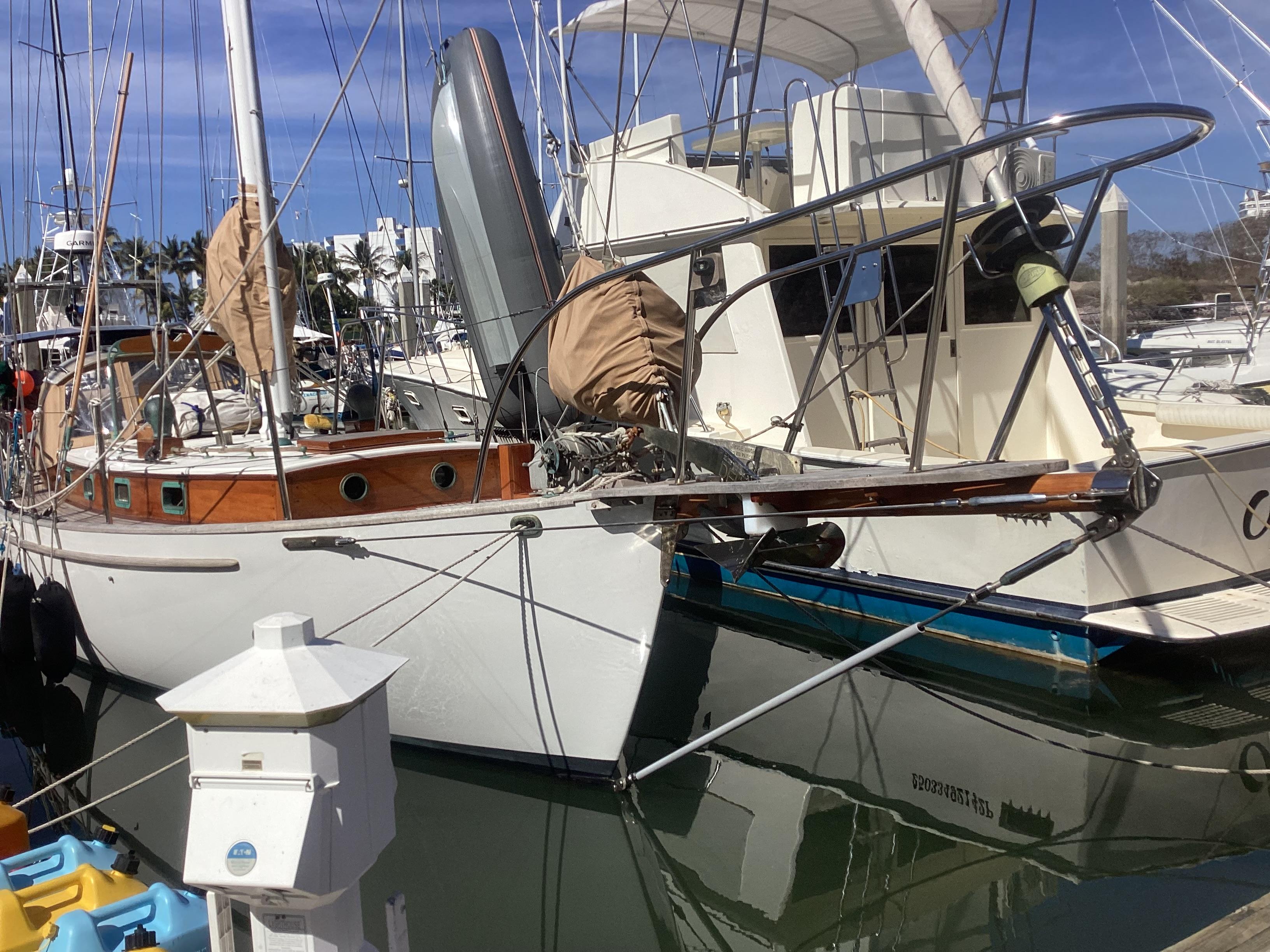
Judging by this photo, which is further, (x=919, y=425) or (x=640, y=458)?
(x=640, y=458)

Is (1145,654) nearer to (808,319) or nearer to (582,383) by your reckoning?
(808,319)

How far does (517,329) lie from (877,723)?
3.97 metres

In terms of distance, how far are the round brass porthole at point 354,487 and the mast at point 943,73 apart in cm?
430

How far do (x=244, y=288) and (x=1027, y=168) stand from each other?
547cm

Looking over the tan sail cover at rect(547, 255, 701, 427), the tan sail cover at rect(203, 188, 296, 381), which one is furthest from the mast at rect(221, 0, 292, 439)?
the tan sail cover at rect(547, 255, 701, 427)

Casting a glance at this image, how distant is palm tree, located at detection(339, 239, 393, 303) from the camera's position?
151ft

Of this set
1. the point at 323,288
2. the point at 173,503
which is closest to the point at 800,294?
the point at 173,503

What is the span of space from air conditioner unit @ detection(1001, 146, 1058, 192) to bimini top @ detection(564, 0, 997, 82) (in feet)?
7.69

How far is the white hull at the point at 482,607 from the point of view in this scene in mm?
4758

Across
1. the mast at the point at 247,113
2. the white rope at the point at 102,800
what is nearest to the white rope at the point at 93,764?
the white rope at the point at 102,800

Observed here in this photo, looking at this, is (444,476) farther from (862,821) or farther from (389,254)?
(389,254)

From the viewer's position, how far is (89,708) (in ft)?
23.7

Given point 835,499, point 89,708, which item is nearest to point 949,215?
point 835,499

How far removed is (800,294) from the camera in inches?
354
